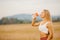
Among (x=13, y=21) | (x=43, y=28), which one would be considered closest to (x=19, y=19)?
(x=13, y=21)

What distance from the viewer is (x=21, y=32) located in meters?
1.97

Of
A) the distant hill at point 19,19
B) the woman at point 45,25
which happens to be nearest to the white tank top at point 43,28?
the woman at point 45,25

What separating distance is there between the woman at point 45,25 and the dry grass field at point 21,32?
0.06 meters

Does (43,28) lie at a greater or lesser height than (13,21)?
lesser

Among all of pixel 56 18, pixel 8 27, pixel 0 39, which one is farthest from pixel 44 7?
pixel 0 39

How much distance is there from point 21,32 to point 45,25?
0.36 m

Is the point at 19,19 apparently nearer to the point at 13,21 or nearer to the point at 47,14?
the point at 13,21

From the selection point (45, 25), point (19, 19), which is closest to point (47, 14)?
point (45, 25)

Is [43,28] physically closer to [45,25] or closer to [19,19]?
[45,25]

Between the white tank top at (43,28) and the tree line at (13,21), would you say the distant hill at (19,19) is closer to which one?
the tree line at (13,21)

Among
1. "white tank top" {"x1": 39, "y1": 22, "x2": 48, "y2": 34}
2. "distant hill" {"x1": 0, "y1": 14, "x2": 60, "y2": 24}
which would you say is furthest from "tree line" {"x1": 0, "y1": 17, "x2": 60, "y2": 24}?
"white tank top" {"x1": 39, "y1": 22, "x2": 48, "y2": 34}

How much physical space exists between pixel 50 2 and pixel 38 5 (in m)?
0.18

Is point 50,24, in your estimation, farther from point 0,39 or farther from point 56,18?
point 0,39

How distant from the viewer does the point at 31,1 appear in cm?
201
